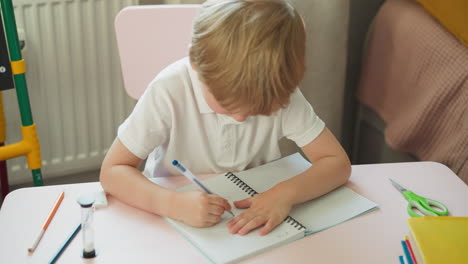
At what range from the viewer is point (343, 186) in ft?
3.84

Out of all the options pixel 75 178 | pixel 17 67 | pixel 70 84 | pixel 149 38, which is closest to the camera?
pixel 149 38

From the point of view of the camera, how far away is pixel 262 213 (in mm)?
1036

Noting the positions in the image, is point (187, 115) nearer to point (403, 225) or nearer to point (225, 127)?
point (225, 127)

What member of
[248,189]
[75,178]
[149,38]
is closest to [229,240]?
[248,189]

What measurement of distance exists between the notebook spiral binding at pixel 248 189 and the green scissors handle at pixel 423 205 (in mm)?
204

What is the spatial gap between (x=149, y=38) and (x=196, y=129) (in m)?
0.27

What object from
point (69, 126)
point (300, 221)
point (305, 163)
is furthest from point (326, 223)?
point (69, 126)

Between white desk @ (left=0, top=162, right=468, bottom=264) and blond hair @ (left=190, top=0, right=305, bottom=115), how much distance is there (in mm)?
233

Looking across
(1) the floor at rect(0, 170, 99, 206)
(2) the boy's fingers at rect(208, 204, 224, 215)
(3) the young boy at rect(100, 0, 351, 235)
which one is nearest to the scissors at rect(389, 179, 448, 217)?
(3) the young boy at rect(100, 0, 351, 235)

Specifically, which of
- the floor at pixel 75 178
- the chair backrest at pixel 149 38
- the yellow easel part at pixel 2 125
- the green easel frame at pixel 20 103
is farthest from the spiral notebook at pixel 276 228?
the floor at pixel 75 178

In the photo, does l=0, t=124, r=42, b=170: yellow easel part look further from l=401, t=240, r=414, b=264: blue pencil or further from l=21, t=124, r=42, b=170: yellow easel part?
l=401, t=240, r=414, b=264: blue pencil

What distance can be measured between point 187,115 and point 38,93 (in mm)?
816

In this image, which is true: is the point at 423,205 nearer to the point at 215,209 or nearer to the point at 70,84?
the point at 215,209

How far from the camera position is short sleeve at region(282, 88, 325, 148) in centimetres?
126
